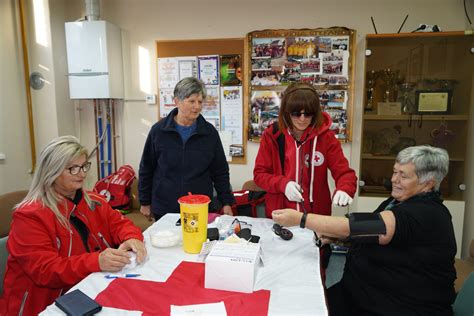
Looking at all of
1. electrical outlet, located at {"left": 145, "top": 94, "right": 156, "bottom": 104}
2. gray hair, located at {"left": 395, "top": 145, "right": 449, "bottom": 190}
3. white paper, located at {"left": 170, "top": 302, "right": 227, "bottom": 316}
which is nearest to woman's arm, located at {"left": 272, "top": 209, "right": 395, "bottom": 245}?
gray hair, located at {"left": 395, "top": 145, "right": 449, "bottom": 190}

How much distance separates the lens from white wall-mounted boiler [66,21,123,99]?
10.3ft

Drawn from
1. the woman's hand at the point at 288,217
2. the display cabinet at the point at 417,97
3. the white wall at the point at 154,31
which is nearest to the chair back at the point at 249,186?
the white wall at the point at 154,31

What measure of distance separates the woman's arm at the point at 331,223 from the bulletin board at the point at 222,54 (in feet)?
6.48

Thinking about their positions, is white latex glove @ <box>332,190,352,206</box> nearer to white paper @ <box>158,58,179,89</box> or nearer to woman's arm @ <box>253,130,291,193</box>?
woman's arm @ <box>253,130,291,193</box>

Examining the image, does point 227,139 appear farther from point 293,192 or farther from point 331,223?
point 331,223

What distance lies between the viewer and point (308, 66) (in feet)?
10.2

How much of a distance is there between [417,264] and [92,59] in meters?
3.04

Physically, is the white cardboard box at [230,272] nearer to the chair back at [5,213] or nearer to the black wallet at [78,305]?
the black wallet at [78,305]

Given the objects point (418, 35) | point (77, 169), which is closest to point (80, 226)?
point (77, 169)

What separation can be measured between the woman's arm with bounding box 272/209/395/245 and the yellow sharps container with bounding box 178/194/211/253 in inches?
12.0

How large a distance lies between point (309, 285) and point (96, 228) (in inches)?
35.7

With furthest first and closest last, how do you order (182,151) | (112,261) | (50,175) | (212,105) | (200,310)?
(212,105) → (182,151) → (50,175) → (112,261) → (200,310)

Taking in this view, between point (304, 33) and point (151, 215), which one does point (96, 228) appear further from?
point (304, 33)

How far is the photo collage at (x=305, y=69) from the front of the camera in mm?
3070
